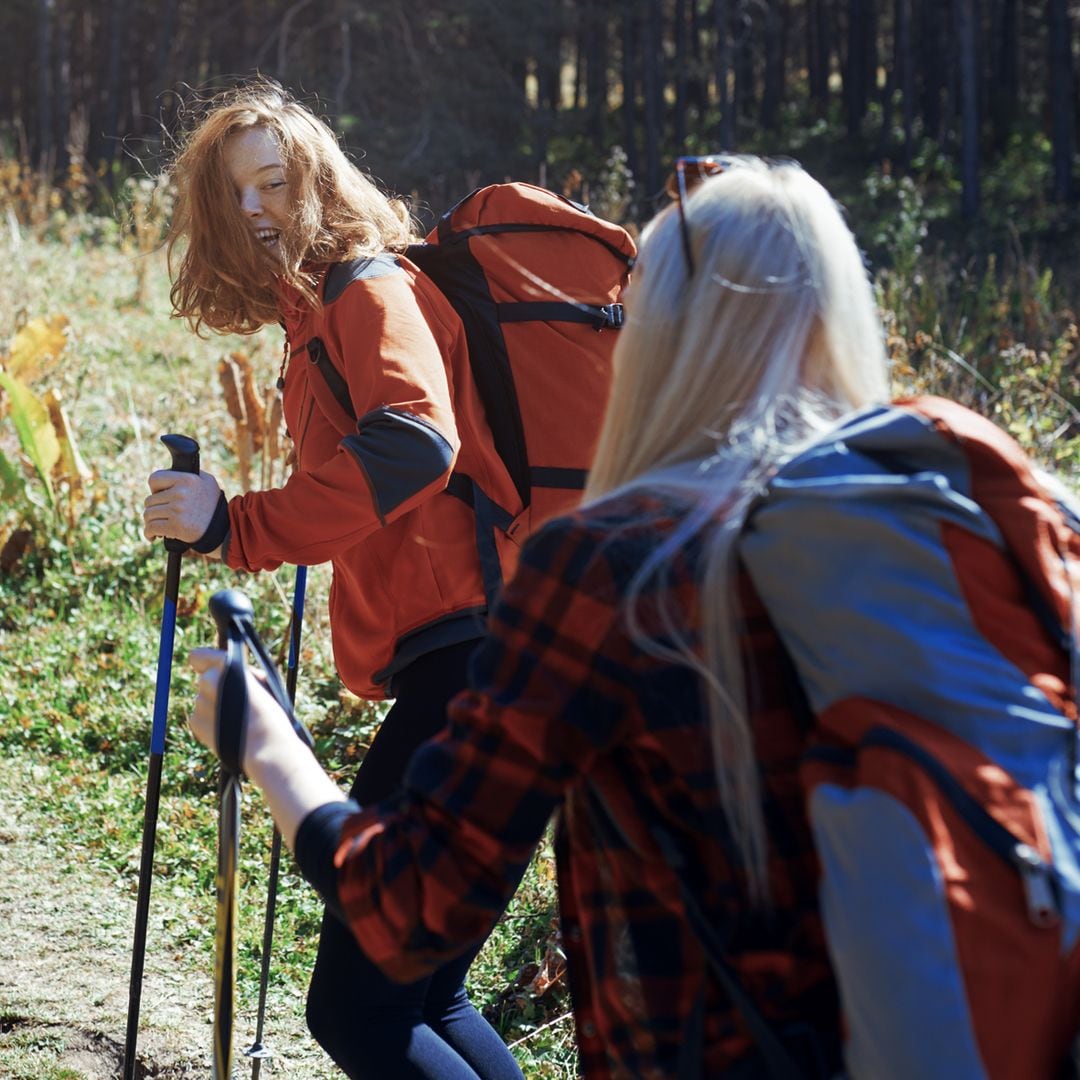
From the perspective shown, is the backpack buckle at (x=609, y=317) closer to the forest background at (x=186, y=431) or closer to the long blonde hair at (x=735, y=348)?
the forest background at (x=186, y=431)

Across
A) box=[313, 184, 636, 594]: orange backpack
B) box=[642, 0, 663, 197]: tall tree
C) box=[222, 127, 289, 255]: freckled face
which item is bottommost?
box=[313, 184, 636, 594]: orange backpack

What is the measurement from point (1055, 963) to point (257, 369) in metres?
8.38

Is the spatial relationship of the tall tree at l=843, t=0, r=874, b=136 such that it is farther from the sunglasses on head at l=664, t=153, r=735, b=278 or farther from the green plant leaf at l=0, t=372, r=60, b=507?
the sunglasses on head at l=664, t=153, r=735, b=278

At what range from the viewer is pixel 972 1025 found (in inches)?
45.5

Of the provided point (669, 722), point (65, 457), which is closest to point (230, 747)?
point (669, 722)

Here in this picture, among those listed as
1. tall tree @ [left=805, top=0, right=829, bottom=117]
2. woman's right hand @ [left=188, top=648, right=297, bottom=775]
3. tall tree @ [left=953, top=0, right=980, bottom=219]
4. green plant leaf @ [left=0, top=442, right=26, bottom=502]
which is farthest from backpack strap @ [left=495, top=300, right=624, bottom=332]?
tall tree @ [left=805, top=0, right=829, bottom=117]

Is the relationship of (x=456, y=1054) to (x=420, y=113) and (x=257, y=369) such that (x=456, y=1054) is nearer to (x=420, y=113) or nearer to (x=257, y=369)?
(x=257, y=369)

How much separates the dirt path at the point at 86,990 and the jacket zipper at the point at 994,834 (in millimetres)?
2601

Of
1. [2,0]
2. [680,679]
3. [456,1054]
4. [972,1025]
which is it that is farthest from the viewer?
[2,0]

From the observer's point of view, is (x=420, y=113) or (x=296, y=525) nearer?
(x=296, y=525)

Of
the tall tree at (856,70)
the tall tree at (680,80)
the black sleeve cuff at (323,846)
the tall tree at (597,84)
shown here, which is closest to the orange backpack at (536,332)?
the black sleeve cuff at (323,846)

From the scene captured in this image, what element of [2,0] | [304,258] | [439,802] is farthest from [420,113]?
[439,802]

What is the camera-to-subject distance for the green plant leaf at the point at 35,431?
6.25m

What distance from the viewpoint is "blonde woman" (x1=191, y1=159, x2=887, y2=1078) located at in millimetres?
1313
